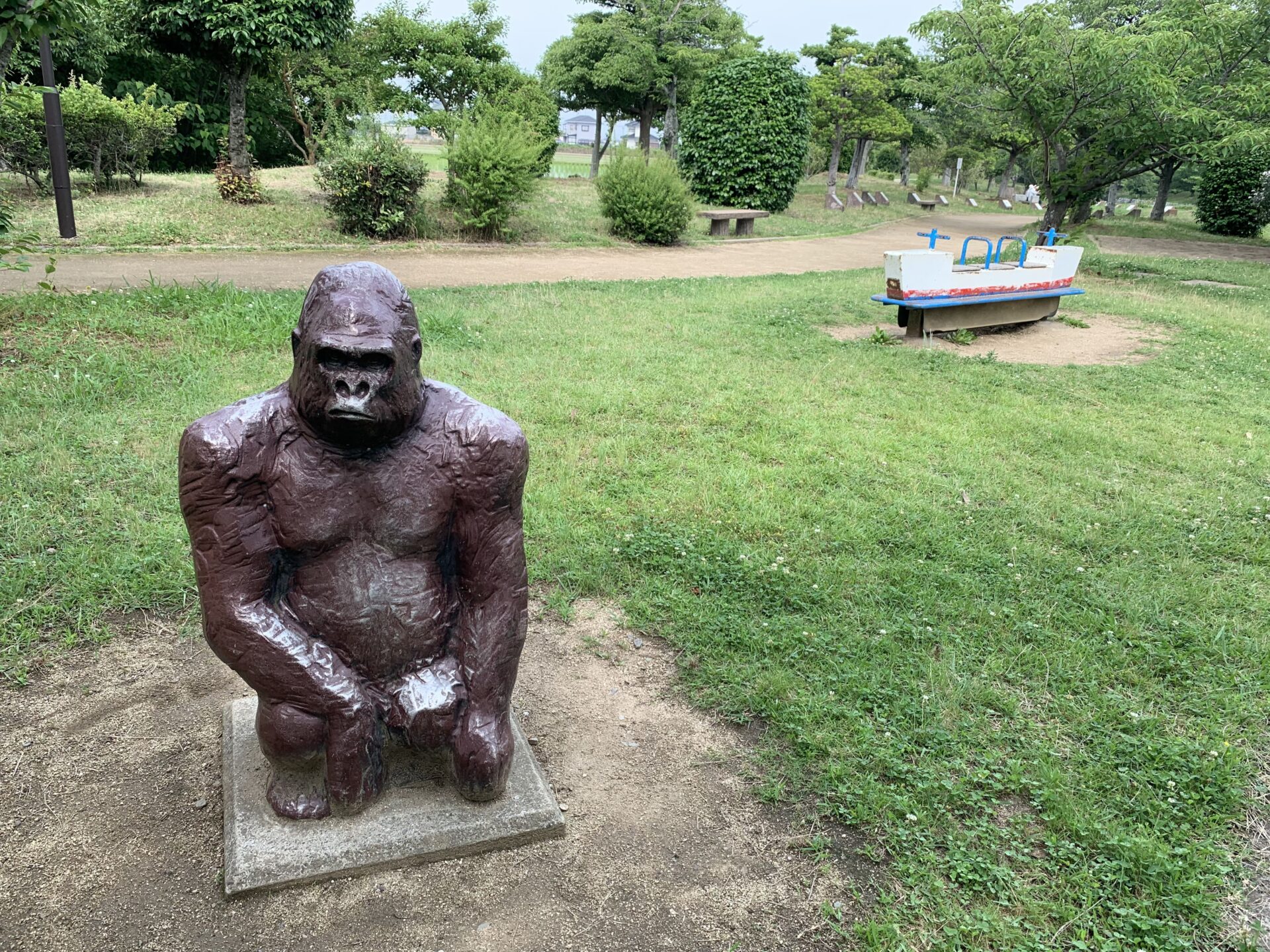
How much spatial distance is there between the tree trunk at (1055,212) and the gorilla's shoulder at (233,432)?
57.0ft

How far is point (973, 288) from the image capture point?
399 inches

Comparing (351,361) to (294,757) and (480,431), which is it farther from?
(294,757)

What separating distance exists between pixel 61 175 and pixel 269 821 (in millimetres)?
12265

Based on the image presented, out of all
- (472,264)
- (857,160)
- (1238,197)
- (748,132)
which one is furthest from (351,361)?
(857,160)

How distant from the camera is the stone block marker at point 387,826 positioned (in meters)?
2.37

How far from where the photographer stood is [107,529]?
14.2 ft

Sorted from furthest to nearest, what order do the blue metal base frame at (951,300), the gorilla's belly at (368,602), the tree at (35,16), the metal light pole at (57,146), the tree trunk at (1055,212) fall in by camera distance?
the tree trunk at (1055,212) < the metal light pole at (57,146) < the blue metal base frame at (951,300) < the tree at (35,16) < the gorilla's belly at (368,602)

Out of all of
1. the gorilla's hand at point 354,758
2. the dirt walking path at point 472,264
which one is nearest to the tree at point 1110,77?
the dirt walking path at point 472,264

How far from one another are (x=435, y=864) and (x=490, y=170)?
14.0 metres

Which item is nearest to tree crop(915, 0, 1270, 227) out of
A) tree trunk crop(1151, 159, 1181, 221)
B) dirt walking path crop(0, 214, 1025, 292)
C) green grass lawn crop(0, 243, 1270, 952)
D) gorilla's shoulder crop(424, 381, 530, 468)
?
dirt walking path crop(0, 214, 1025, 292)

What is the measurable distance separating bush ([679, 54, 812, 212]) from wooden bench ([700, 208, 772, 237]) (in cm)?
216

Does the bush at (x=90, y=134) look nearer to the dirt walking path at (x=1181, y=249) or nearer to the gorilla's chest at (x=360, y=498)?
the gorilla's chest at (x=360, y=498)

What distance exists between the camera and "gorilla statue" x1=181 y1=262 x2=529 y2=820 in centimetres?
219

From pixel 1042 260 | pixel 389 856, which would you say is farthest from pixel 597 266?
pixel 389 856
